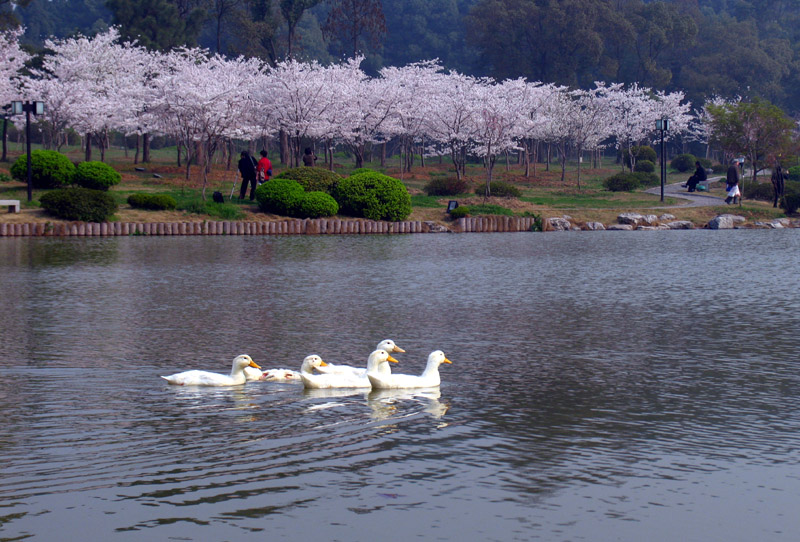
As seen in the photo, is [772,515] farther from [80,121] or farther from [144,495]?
[80,121]

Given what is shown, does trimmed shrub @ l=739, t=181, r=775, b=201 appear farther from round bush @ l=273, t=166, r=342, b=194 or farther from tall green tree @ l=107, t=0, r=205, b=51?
tall green tree @ l=107, t=0, r=205, b=51

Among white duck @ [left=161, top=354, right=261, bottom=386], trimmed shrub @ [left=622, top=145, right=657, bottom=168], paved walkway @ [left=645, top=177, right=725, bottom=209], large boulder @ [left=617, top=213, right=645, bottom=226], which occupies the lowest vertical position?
white duck @ [left=161, top=354, right=261, bottom=386]

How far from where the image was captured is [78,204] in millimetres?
34844

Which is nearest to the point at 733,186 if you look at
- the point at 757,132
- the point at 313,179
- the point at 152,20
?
the point at 757,132

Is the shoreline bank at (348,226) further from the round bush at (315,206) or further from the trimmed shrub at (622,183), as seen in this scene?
the trimmed shrub at (622,183)

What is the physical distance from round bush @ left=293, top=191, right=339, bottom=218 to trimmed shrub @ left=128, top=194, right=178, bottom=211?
4.97 m

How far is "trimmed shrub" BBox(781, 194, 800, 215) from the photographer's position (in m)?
45.5

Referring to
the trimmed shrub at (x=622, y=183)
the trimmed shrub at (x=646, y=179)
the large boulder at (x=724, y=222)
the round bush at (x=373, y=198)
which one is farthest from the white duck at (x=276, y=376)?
the trimmed shrub at (x=646, y=179)

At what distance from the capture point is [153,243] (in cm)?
3108

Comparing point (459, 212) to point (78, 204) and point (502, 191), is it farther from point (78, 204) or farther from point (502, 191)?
point (78, 204)

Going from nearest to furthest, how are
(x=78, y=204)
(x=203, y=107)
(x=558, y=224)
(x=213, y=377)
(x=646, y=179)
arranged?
(x=213, y=377)
(x=78, y=204)
(x=558, y=224)
(x=203, y=107)
(x=646, y=179)

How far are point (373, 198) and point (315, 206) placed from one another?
2.49 metres

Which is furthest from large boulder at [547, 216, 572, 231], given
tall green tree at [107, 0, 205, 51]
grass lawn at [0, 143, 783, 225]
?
tall green tree at [107, 0, 205, 51]

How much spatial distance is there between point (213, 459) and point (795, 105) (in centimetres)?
10230
